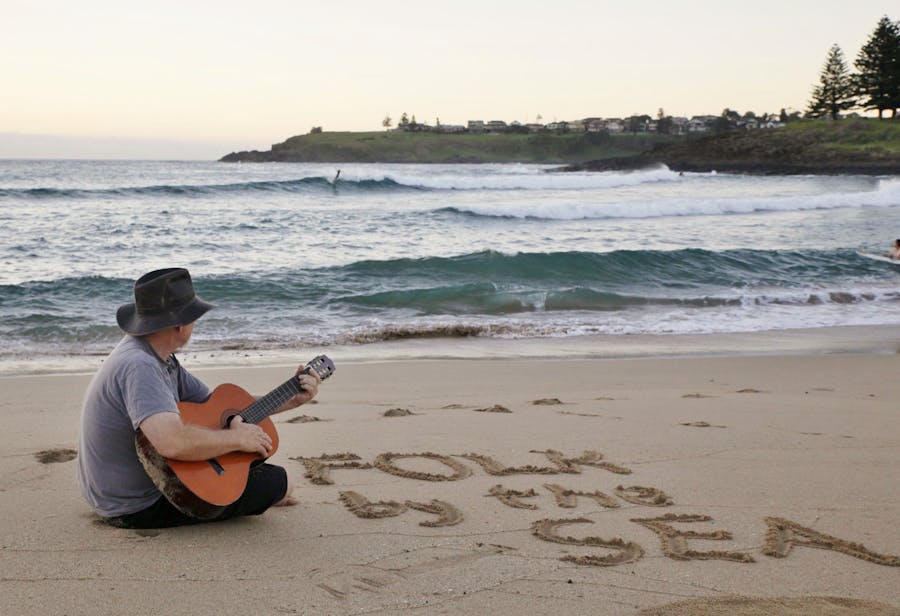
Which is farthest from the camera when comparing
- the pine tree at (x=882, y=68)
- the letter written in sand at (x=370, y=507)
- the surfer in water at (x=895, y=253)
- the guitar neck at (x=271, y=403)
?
the pine tree at (x=882, y=68)

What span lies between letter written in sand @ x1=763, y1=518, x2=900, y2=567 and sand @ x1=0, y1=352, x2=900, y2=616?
0.04 feet

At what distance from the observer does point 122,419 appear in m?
3.77

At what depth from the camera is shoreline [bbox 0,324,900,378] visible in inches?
362

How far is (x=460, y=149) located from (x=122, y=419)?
123 meters

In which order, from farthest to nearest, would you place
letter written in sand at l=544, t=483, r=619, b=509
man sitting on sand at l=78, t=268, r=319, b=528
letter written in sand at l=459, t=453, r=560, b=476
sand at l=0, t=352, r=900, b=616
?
1. letter written in sand at l=459, t=453, r=560, b=476
2. letter written in sand at l=544, t=483, r=619, b=509
3. man sitting on sand at l=78, t=268, r=319, b=528
4. sand at l=0, t=352, r=900, b=616

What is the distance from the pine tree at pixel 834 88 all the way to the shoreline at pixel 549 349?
9072cm

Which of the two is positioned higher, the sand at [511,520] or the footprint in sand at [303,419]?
the sand at [511,520]

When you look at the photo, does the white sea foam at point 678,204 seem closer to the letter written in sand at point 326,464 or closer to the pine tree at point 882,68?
the letter written in sand at point 326,464

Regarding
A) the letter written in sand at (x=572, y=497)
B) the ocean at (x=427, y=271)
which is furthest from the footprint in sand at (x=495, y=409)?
the ocean at (x=427, y=271)

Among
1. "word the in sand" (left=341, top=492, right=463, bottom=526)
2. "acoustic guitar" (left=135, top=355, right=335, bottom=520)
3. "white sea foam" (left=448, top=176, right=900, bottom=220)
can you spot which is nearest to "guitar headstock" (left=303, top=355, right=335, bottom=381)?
"acoustic guitar" (left=135, top=355, right=335, bottom=520)

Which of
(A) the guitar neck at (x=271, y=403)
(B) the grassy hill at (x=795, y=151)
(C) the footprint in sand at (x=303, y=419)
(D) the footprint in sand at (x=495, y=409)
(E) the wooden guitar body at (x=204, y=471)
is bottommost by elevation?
(D) the footprint in sand at (x=495, y=409)

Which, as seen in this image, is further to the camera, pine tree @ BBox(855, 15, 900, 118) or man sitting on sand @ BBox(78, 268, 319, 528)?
pine tree @ BBox(855, 15, 900, 118)

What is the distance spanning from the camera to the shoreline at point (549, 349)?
920cm

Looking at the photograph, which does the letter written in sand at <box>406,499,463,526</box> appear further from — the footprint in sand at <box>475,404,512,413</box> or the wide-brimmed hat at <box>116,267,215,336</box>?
the footprint in sand at <box>475,404,512,413</box>
